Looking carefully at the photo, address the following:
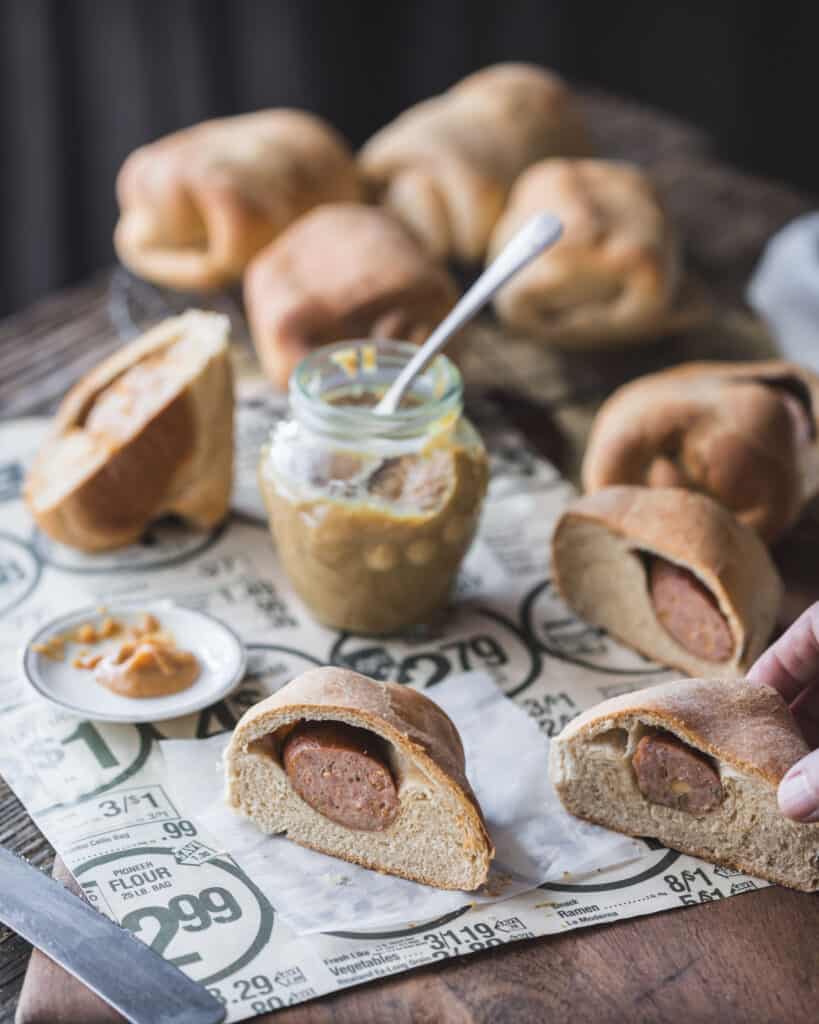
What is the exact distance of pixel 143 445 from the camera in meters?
2.09

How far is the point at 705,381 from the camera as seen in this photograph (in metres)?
2.28

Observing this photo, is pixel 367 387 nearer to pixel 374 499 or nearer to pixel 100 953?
pixel 374 499

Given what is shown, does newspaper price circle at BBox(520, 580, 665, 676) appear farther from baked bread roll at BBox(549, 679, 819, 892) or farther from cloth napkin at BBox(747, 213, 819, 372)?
cloth napkin at BBox(747, 213, 819, 372)

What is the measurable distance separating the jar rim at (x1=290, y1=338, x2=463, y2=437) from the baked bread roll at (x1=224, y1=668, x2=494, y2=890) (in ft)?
1.37

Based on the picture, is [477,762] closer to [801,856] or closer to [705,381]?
[801,856]

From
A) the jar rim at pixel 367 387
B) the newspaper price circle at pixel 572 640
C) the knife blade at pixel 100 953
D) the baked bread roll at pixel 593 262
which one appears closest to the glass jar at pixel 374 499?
the jar rim at pixel 367 387

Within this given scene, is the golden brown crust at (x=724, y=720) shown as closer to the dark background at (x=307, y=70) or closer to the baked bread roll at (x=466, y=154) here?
the baked bread roll at (x=466, y=154)

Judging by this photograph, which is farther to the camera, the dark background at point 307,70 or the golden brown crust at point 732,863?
the dark background at point 307,70

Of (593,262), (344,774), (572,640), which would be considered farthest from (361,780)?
(593,262)

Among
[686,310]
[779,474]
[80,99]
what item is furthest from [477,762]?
[80,99]

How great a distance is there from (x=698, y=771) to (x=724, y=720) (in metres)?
0.07

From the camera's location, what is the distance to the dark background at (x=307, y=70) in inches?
152

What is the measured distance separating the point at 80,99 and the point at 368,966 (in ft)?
10.5

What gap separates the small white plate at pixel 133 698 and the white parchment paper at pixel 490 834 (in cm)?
7
